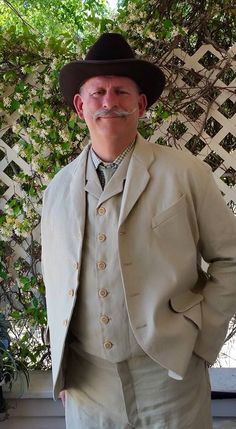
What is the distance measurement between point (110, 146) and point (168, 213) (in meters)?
0.24

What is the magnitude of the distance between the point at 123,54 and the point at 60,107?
0.97 meters

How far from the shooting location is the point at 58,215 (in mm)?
1392

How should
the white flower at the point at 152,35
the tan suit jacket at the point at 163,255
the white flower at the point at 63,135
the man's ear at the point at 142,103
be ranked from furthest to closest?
the white flower at the point at 63,135
the white flower at the point at 152,35
the man's ear at the point at 142,103
the tan suit jacket at the point at 163,255

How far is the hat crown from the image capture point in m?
1.34

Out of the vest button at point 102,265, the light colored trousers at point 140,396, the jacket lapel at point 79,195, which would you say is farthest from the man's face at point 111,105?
the light colored trousers at point 140,396

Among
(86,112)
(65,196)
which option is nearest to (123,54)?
(86,112)

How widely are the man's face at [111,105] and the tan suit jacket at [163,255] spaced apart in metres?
0.09

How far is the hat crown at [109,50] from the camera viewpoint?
1336mm

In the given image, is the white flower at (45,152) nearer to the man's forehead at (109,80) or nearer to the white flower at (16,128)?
the white flower at (16,128)

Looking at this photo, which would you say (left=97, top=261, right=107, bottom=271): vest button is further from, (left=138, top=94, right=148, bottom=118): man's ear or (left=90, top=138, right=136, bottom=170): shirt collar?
(left=138, top=94, right=148, bottom=118): man's ear

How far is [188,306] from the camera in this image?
1.31 metres

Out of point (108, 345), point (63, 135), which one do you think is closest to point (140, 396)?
point (108, 345)

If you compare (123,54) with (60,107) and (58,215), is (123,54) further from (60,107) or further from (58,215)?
(60,107)

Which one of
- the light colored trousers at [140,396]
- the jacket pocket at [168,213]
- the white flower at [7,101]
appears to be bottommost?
the light colored trousers at [140,396]
